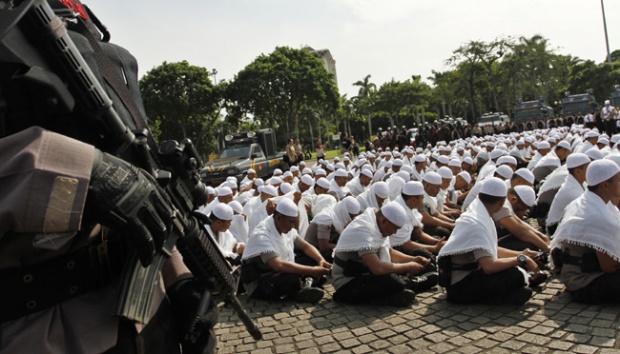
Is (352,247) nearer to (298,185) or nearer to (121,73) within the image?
(121,73)

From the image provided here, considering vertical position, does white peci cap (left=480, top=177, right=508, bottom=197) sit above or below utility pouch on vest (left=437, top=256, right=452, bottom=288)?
above

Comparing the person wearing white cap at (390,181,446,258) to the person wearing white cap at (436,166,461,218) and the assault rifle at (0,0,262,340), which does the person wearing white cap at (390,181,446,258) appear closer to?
the person wearing white cap at (436,166,461,218)

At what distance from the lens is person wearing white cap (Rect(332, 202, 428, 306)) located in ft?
15.2

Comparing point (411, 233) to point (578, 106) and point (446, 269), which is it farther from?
point (578, 106)

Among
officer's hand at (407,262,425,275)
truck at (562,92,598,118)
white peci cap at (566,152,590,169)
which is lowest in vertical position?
officer's hand at (407,262,425,275)

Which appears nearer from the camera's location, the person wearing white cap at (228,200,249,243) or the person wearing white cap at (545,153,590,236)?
the person wearing white cap at (545,153,590,236)

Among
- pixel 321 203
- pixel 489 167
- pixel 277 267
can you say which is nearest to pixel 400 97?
pixel 489 167

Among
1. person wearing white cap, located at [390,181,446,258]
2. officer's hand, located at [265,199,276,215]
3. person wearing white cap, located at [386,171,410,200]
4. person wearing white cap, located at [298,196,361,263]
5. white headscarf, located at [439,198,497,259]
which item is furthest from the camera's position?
person wearing white cap, located at [386,171,410,200]

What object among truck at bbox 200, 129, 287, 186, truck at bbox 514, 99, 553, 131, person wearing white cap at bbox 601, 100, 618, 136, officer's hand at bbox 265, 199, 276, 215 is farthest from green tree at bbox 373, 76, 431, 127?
officer's hand at bbox 265, 199, 276, 215

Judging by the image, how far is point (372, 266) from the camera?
464 cm

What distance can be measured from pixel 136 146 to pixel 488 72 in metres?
38.1

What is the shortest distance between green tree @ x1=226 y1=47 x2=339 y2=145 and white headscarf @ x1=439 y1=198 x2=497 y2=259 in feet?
74.8

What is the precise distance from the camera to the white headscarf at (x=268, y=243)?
5.06m

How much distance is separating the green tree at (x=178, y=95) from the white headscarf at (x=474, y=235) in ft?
74.0
